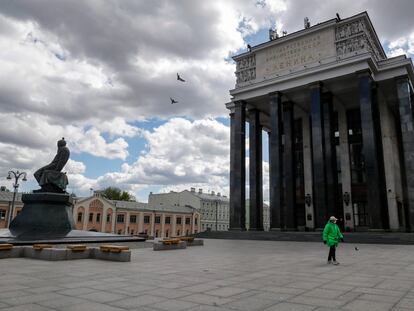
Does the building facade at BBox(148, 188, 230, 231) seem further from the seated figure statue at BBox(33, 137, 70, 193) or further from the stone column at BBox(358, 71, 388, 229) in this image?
the seated figure statue at BBox(33, 137, 70, 193)

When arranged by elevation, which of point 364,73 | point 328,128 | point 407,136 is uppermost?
point 364,73

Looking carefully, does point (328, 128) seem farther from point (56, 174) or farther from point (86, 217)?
point (86, 217)

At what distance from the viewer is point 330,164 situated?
1415 inches

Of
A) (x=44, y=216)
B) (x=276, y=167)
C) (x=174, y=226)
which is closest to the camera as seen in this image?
(x=44, y=216)

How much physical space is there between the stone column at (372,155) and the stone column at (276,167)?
906cm

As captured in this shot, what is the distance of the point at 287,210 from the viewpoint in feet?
127

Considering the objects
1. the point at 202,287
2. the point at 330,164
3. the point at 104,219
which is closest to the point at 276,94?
the point at 330,164

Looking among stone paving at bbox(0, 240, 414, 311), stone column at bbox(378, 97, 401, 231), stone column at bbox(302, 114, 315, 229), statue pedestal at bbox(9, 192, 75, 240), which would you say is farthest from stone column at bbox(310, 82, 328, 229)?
statue pedestal at bbox(9, 192, 75, 240)

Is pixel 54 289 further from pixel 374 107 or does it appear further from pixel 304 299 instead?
pixel 374 107

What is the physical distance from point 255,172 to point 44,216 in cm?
2691

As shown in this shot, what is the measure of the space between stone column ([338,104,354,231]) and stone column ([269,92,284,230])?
739 centimetres

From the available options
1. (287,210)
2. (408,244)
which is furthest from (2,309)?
(287,210)

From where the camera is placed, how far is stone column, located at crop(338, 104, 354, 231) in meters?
38.4

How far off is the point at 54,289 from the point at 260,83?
3718 cm
